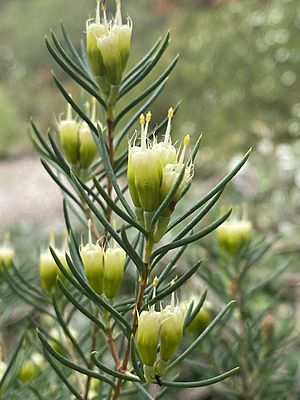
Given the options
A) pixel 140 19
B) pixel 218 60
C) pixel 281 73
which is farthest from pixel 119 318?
pixel 140 19

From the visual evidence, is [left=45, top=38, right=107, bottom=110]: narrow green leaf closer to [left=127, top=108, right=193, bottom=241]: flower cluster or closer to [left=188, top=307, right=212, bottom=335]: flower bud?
[left=127, top=108, right=193, bottom=241]: flower cluster

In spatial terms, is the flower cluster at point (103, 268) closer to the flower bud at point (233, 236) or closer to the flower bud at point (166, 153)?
the flower bud at point (166, 153)

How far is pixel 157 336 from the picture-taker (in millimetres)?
357

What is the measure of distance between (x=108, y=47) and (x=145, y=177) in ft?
0.35

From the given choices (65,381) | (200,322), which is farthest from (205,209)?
(200,322)

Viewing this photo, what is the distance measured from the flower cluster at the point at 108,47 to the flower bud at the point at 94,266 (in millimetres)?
102

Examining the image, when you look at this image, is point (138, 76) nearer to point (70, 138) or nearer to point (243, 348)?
point (70, 138)

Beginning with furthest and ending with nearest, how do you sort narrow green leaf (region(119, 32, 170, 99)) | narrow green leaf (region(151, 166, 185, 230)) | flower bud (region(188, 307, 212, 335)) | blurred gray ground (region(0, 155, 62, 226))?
blurred gray ground (region(0, 155, 62, 226)), flower bud (region(188, 307, 212, 335)), narrow green leaf (region(119, 32, 170, 99)), narrow green leaf (region(151, 166, 185, 230))

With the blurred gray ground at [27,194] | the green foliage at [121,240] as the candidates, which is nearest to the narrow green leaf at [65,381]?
the green foliage at [121,240]

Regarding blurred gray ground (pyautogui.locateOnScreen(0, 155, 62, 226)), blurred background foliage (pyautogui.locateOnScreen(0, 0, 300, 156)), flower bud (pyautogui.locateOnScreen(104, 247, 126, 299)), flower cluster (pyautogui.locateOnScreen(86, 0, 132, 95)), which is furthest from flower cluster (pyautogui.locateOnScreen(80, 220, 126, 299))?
blurred gray ground (pyautogui.locateOnScreen(0, 155, 62, 226))

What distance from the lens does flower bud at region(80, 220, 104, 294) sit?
38cm

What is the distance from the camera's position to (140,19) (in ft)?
37.0

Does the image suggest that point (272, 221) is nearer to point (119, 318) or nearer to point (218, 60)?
point (119, 318)

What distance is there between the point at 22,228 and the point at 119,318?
158 centimetres
